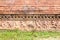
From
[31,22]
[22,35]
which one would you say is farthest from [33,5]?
[22,35]

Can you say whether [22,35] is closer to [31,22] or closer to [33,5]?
[31,22]

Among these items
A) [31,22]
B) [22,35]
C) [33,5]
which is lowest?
[22,35]

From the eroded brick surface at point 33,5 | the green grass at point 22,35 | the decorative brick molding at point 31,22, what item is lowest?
the green grass at point 22,35

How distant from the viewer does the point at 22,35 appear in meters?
7.10

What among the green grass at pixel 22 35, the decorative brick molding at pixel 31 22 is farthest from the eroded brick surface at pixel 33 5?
the green grass at pixel 22 35

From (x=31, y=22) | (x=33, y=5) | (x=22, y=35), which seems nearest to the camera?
(x=22, y=35)

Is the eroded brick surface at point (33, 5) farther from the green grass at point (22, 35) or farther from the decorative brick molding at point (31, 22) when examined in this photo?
the green grass at point (22, 35)

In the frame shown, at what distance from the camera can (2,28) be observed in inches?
300

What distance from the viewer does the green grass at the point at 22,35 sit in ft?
22.6

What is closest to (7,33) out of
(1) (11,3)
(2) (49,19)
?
(1) (11,3)

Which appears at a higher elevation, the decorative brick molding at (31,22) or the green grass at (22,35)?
the decorative brick molding at (31,22)

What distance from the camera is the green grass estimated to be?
22.6ft

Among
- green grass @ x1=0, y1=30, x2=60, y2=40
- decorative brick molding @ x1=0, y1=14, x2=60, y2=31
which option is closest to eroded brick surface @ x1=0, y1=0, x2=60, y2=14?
decorative brick molding @ x1=0, y1=14, x2=60, y2=31

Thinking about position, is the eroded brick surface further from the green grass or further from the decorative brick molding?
the green grass
